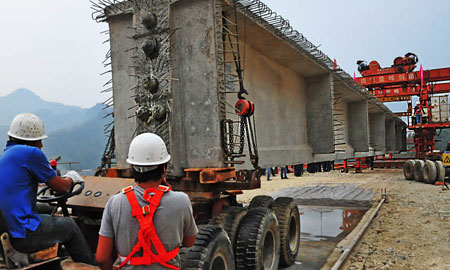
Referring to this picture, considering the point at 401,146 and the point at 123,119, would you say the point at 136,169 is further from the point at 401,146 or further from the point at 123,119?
the point at 401,146

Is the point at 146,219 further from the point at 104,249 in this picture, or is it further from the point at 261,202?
the point at 261,202

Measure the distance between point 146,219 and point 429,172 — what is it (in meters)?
17.4

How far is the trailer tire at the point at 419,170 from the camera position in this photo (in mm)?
17027

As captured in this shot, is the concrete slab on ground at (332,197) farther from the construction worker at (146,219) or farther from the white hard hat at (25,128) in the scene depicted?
the construction worker at (146,219)

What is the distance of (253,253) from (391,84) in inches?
733

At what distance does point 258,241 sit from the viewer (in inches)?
179

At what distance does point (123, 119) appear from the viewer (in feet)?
18.0

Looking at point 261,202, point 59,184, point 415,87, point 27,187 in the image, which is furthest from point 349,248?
point 415,87

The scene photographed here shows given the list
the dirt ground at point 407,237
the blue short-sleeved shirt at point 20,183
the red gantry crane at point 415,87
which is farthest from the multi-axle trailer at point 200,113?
the red gantry crane at point 415,87

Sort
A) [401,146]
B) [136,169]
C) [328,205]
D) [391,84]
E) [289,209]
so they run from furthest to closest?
[401,146] → [391,84] → [328,205] → [289,209] → [136,169]

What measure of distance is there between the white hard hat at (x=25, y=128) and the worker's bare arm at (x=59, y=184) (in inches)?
13.9

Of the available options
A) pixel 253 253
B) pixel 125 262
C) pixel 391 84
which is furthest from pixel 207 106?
pixel 391 84

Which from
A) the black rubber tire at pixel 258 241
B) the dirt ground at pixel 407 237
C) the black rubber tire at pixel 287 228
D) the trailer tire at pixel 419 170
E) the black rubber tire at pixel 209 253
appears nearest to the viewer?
the black rubber tire at pixel 209 253

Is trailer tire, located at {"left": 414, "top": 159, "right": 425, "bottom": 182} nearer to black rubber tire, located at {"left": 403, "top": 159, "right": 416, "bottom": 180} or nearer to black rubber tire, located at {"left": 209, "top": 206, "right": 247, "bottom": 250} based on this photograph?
black rubber tire, located at {"left": 403, "top": 159, "right": 416, "bottom": 180}
